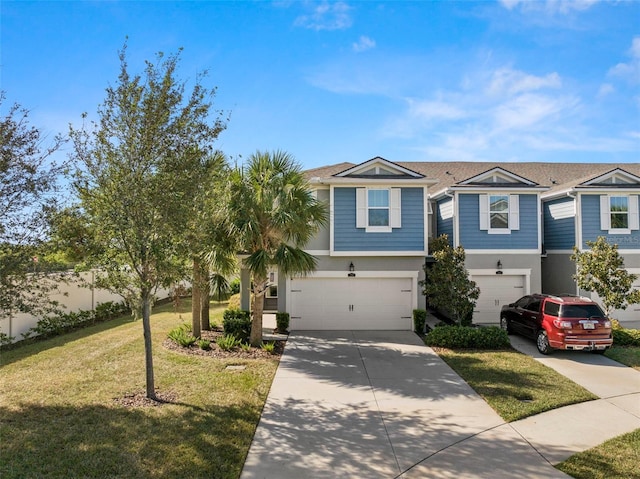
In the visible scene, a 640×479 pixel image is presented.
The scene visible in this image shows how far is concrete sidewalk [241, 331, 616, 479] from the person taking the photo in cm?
509

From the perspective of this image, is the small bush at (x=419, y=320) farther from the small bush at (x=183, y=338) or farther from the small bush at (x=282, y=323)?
the small bush at (x=183, y=338)

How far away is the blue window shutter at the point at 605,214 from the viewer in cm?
1545

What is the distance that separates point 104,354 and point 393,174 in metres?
11.2

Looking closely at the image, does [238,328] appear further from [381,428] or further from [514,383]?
[514,383]

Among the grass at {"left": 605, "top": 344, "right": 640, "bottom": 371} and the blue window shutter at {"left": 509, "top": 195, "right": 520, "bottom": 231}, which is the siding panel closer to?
the blue window shutter at {"left": 509, "top": 195, "right": 520, "bottom": 231}

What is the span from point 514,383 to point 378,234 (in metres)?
7.20

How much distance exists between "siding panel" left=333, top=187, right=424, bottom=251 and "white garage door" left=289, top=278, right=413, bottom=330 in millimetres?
1348

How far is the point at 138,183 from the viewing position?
6.79 metres

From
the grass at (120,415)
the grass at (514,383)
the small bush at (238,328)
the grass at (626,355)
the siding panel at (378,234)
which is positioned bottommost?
the grass at (626,355)

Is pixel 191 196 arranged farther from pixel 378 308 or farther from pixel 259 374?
pixel 378 308

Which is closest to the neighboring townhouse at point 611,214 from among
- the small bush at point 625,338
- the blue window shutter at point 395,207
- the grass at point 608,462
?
the small bush at point 625,338

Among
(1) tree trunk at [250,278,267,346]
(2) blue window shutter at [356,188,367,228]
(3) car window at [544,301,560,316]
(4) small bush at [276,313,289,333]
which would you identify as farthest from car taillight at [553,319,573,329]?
(4) small bush at [276,313,289,333]

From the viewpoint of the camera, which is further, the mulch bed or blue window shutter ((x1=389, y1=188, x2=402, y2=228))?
blue window shutter ((x1=389, y1=188, x2=402, y2=228))

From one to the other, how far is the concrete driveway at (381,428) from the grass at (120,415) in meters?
0.52
